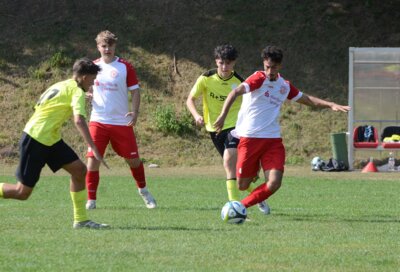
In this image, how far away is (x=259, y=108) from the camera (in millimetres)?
10742

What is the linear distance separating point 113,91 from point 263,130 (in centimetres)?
257

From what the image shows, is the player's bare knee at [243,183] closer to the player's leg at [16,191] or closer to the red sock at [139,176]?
the red sock at [139,176]

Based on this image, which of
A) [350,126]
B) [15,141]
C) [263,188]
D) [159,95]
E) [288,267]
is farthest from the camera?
[159,95]

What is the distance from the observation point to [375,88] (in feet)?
79.4

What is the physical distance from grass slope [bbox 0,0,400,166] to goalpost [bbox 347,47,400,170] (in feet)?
6.02

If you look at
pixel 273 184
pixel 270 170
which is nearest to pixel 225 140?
pixel 270 170

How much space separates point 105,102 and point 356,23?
18562mm

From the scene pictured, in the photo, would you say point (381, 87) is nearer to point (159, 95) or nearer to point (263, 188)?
point (159, 95)

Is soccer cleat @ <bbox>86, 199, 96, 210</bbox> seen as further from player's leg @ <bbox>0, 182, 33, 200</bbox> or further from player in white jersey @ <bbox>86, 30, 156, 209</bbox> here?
player's leg @ <bbox>0, 182, 33, 200</bbox>

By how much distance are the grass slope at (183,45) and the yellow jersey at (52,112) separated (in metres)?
15.5

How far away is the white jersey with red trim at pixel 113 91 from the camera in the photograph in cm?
1238

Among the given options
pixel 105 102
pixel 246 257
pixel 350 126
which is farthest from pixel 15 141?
pixel 246 257

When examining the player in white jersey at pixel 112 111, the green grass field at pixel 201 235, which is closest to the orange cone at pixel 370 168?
the green grass field at pixel 201 235

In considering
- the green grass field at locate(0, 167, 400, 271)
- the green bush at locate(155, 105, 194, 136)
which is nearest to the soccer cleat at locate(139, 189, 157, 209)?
A: the green grass field at locate(0, 167, 400, 271)
